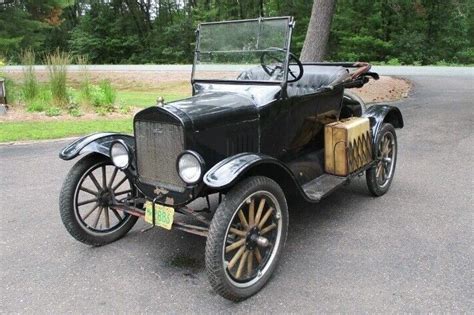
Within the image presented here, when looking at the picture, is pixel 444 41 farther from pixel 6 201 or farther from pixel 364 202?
pixel 6 201

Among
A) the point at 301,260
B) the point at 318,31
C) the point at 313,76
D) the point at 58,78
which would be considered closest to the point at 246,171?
the point at 301,260

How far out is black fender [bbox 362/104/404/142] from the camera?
4832mm

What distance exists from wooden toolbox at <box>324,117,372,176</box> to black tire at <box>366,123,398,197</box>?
0.98 feet

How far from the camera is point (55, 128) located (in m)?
8.20

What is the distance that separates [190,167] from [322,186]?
1458 millimetres

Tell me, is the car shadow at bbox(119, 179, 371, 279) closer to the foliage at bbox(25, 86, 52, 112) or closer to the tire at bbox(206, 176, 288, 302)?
the tire at bbox(206, 176, 288, 302)

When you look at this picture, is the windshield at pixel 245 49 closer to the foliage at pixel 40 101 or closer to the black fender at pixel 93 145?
the black fender at pixel 93 145

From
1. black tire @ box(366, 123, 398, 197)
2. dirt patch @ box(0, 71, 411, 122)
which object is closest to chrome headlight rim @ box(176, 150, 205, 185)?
black tire @ box(366, 123, 398, 197)

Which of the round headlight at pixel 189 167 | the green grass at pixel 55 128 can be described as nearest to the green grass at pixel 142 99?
the green grass at pixel 55 128

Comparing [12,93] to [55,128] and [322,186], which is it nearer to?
[55,128]

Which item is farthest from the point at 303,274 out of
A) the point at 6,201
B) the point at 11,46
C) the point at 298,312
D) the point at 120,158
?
the point at 11,46

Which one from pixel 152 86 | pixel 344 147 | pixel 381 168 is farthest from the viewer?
pixel 152 86

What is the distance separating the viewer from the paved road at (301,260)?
2.90 metres

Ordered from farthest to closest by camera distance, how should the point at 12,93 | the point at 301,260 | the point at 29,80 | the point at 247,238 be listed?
the point at 12,93 → the point at 29,80 → the point at 301,260 → the point at 247,238
